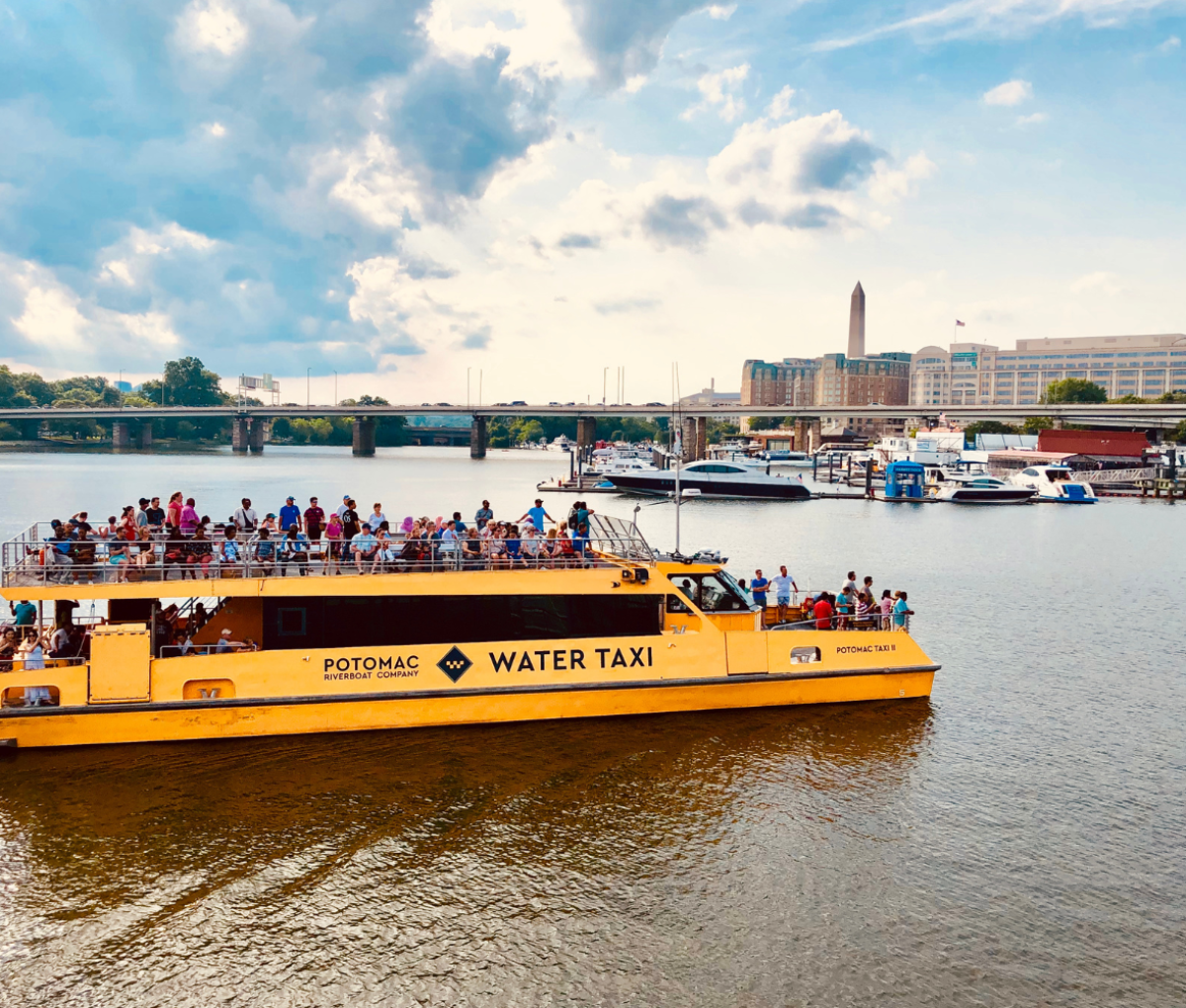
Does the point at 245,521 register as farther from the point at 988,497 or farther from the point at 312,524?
the point at 988,497

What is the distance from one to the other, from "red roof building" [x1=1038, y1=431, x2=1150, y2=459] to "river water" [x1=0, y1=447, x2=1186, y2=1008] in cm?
10413

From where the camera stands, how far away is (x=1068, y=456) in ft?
355

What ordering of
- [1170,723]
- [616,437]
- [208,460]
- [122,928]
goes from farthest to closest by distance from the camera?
1. [616,437]
2. [208,460]
3. [1170,723]
4. [122,928]

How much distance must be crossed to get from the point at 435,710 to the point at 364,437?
467 feet

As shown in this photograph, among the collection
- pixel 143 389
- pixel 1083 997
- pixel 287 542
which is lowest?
pixel 1083 997

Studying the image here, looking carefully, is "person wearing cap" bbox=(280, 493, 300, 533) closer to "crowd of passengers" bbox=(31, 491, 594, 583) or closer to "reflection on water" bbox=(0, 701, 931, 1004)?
"crowd of passengers" bbox=(31, 491, 594, 583)

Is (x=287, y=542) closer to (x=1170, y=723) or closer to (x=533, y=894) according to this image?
(x=533, y=894)

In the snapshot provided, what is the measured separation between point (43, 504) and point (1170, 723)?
2489 inches

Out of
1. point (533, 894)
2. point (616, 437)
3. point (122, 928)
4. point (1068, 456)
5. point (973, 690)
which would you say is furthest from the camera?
point (616, 437)

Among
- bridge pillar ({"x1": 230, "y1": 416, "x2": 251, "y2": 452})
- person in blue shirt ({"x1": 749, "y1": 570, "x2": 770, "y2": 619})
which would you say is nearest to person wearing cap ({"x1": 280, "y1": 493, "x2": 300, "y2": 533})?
person in blue shirt ({"x1": 749, "y1": 570, "x2": 770, "y2": 619})

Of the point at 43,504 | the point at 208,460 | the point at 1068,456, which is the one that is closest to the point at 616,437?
the point at 208,460

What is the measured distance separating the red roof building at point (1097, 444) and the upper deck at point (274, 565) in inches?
4378

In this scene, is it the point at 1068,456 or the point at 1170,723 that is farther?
the point at 1068,456

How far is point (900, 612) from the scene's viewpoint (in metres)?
17.9
